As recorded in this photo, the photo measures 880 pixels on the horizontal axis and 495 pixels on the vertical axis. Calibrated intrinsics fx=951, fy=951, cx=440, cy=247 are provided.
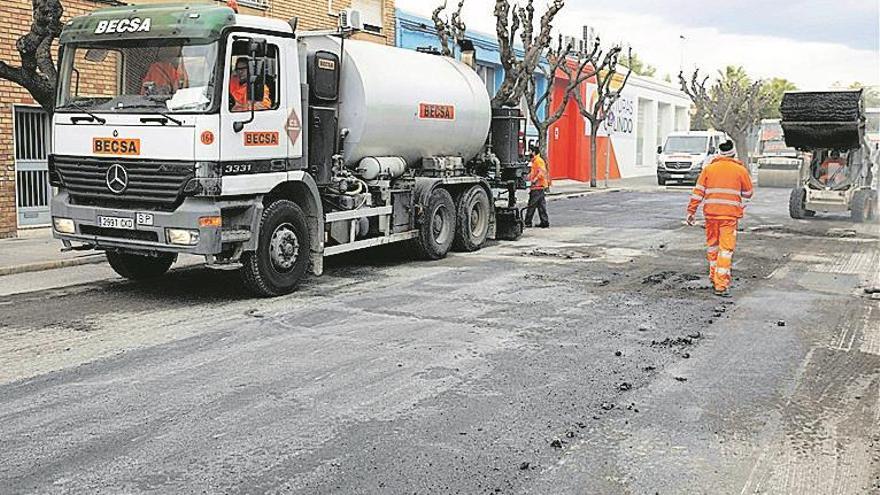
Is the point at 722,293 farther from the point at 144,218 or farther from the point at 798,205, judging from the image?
the point at 798,205

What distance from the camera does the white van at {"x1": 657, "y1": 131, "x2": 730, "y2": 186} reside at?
36.5 metres

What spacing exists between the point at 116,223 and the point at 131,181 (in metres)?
0.47

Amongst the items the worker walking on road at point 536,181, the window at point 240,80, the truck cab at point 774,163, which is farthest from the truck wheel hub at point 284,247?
the truck cab at point 774,163

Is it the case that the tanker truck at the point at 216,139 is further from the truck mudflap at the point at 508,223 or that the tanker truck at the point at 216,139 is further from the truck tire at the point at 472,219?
the truck mudflap at the point at 508,223

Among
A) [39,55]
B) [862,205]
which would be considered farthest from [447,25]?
[39,55]

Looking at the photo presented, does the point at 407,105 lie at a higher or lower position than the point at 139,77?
lower

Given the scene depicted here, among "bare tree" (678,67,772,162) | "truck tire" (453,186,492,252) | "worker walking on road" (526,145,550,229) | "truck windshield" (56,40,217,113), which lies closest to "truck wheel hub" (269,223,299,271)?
"truck windshield" (56,40,217,113)

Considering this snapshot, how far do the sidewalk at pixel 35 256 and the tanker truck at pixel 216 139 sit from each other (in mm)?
1728

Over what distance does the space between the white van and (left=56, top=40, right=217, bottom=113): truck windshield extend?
29433 mm

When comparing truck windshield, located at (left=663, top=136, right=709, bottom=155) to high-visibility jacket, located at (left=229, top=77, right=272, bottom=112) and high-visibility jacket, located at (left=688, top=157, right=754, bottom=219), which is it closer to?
high-visibility jacket, located at (left=688, top=157, right=754, bottom=219)

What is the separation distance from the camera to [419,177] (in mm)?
13445

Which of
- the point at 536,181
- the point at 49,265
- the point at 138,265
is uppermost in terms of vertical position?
the point at 536,181

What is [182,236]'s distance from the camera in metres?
9.25

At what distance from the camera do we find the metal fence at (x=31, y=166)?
50.6 feet
